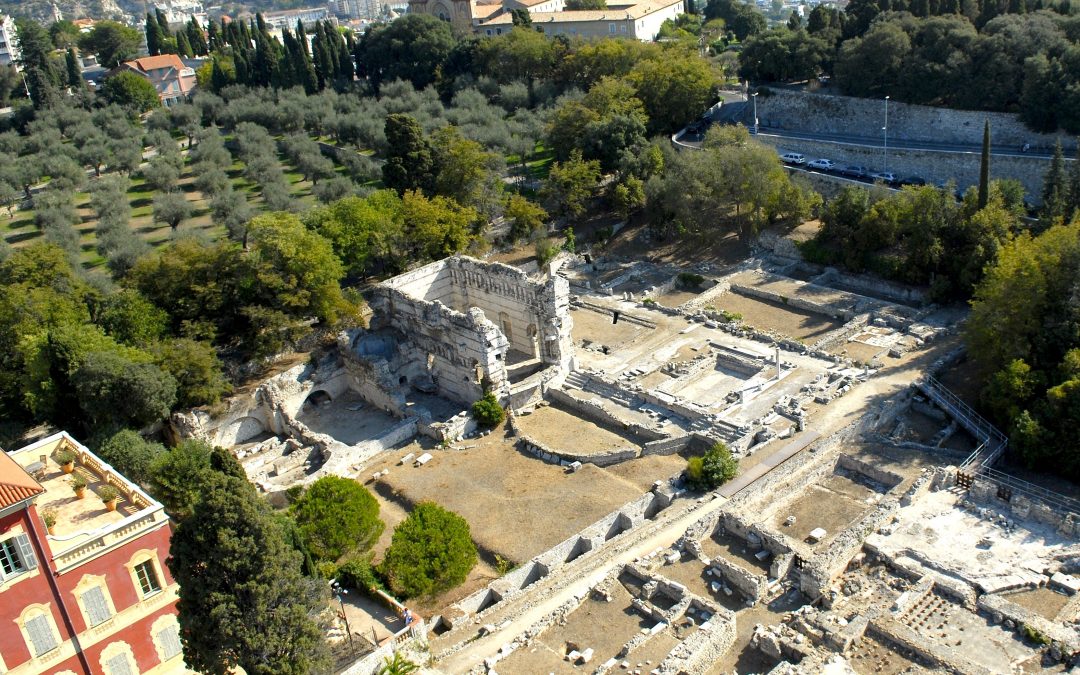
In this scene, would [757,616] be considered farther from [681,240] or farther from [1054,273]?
[681,240]

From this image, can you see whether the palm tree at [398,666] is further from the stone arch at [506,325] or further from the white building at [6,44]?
the white building at [6,44]

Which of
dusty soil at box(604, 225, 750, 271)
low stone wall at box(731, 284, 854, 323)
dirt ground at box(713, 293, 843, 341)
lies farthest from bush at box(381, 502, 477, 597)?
dusty soil at box(604, 225, 750, 271)

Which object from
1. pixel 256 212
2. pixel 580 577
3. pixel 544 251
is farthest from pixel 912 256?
pixel 256 212

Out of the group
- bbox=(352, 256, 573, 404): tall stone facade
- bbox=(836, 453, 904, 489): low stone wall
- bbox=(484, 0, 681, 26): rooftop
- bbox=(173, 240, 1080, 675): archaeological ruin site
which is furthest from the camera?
bbox=(484, 0, 681, 26): rooftop

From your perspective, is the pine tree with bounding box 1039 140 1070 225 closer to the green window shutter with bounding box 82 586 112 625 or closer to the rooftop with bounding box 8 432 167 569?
the rooftop with bounding box 8 432 167 569

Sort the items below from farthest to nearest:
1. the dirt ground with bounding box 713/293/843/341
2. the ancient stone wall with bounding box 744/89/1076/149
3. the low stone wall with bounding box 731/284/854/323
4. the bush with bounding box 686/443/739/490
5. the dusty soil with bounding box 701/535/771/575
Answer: the ancient stone wall with bounding box 744/89/1076/149, the low stone wall with bounding box 731/284/854/323, the dirt ground with bounding box 713/293/843/341, the bush with bounding box 686/443/739/490, the dusty soil with bounding box 701/535/771/575

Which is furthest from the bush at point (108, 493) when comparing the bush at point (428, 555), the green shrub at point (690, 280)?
the green shrub at point (690, 280)

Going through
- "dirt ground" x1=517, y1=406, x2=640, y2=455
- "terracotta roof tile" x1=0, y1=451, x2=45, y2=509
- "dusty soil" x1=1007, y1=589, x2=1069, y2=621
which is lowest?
"dusty soil" x1=1007, y1=589, x2=1069, y2=621
